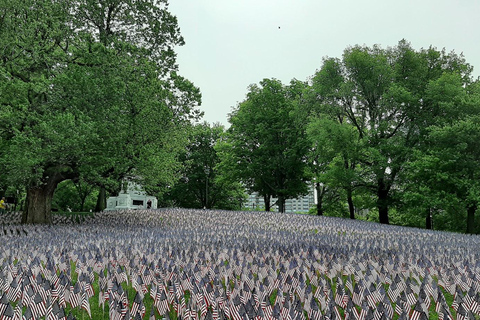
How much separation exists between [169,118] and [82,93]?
4.29 metres

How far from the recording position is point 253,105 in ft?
127

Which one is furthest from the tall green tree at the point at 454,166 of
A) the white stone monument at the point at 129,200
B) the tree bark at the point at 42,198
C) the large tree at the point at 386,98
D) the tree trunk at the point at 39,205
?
the white stone monument at the point at 129,200

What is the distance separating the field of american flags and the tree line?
18.2ft

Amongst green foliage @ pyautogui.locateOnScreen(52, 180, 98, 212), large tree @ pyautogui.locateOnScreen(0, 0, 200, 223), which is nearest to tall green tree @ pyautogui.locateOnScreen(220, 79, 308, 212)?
large tree @ pyautogui.locateOnScreen(0, 0, 200, 223)

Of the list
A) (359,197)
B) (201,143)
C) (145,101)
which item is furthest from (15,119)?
(201,143)

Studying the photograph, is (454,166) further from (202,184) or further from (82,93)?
(202,184)

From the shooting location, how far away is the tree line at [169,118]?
15.9 meters

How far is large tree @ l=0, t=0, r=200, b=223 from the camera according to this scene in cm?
1510

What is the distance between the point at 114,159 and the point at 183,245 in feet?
23.6

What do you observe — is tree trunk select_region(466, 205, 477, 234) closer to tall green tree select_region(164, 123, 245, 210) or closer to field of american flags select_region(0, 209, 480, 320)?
field of american flags select_region(0, 209, 480, 320)

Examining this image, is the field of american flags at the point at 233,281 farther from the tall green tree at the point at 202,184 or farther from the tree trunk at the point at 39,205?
the tall green tree at the point at 202,184

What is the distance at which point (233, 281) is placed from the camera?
24.0ft

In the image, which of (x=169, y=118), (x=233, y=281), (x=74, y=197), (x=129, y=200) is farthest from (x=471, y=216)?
(x=74, y=197)

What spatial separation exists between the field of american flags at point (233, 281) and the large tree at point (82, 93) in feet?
15.0
